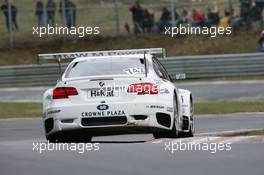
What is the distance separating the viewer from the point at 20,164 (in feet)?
32.9

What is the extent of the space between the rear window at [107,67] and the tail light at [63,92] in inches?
13.2

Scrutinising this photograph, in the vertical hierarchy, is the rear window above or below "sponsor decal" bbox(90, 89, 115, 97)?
above

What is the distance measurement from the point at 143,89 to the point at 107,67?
725mm

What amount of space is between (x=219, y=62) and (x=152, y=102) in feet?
61.1

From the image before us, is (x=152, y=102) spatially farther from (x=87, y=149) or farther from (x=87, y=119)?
(x=87, y=149)

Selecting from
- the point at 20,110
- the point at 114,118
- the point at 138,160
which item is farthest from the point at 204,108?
the point at 138,160

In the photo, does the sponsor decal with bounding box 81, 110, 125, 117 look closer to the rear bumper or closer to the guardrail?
the rear bumper

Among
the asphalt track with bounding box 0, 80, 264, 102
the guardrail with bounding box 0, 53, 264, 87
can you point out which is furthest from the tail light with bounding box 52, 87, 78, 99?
the guardrail with bounding box 0, 53, 264, 87

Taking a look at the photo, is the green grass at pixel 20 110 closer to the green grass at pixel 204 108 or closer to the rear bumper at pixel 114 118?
the green grass at pixel 204 108

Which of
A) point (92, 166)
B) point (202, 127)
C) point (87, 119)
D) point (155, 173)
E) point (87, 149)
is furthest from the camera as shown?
point (202, 127)

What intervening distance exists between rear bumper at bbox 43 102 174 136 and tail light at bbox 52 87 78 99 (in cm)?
16

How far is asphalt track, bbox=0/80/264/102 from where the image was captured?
84.9ft

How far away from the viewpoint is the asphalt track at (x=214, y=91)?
84.9ft

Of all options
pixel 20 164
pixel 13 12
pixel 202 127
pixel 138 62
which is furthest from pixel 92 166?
pixel 13 12
